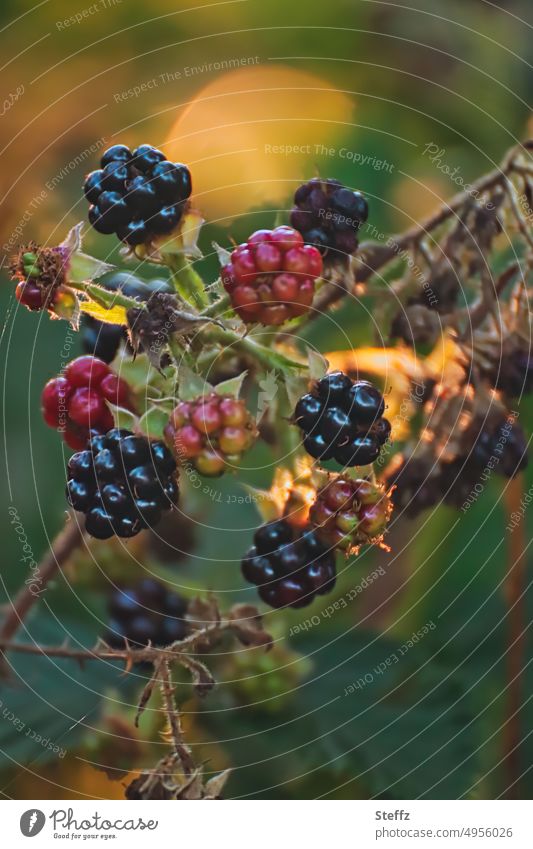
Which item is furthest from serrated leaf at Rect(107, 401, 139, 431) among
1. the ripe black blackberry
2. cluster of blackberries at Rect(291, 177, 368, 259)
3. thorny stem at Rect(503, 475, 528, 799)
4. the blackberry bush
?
thorny stem at Rect(503, 475, 528, 799)

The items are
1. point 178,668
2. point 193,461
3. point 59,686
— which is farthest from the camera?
point 59,686

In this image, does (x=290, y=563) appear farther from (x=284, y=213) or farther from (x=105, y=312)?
(x=284, y=213)

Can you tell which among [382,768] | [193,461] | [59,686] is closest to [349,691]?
[382,768]

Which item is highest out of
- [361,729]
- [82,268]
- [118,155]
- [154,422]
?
[118,155]

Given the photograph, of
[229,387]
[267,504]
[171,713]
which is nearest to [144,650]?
[171,713]

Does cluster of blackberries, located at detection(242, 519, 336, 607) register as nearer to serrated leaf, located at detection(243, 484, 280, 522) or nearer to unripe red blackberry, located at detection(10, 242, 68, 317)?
serrated leaf, located at detection(243, 484, 280, 522)

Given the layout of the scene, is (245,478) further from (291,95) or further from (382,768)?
(291,95)
